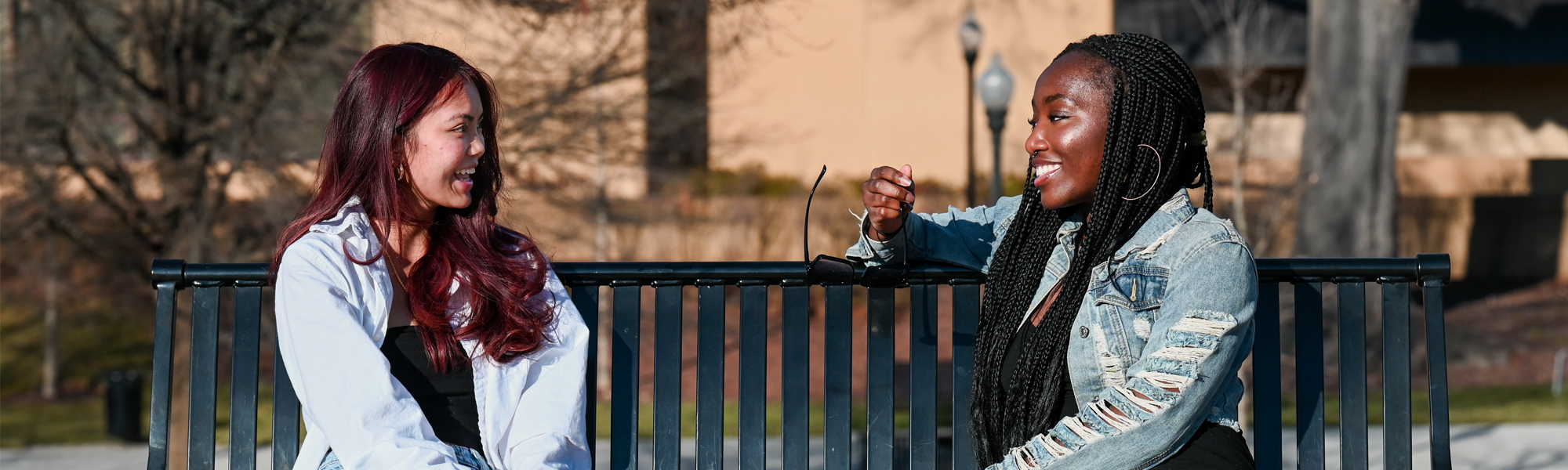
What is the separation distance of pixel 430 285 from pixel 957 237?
1315 mm

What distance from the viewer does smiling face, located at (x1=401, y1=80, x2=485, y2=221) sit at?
2.85 meters

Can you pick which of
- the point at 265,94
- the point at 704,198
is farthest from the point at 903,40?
the point at 265,94

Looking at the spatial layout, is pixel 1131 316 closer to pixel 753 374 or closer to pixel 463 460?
pixel 753 374

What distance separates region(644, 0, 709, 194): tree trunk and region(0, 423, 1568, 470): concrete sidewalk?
2.91m

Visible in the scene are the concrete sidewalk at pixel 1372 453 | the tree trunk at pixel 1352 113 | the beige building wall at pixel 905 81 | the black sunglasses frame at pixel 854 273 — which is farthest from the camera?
the beige building wall at pixel 905 81

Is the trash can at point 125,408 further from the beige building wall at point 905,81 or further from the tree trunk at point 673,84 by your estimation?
the beige building wall at point 905,81

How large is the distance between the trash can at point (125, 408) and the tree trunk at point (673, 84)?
15.7 ft

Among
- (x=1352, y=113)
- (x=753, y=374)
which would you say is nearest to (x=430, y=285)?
(x=753, y=374)

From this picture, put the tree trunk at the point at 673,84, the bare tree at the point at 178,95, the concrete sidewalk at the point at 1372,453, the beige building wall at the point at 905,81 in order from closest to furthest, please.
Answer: the concrete sidewalk at the point at 1372,453
the bare tree at the point at 178,95
the tree trunk at the point at 673,84
the beige building wall at the point at 905,81

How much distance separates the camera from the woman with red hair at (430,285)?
8.89 feet

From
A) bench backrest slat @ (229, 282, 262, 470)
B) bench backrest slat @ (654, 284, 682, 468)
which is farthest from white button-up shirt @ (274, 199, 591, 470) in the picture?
bench backrest slat @ (229, 282, 262, 470)

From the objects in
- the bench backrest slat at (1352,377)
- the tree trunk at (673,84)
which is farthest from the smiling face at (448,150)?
the tree trunk at (673,84)

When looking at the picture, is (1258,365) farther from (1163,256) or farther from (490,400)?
(490,400)

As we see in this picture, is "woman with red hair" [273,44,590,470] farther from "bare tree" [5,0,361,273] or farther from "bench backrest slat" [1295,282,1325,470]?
"bare tree" [5,0,361,273]
